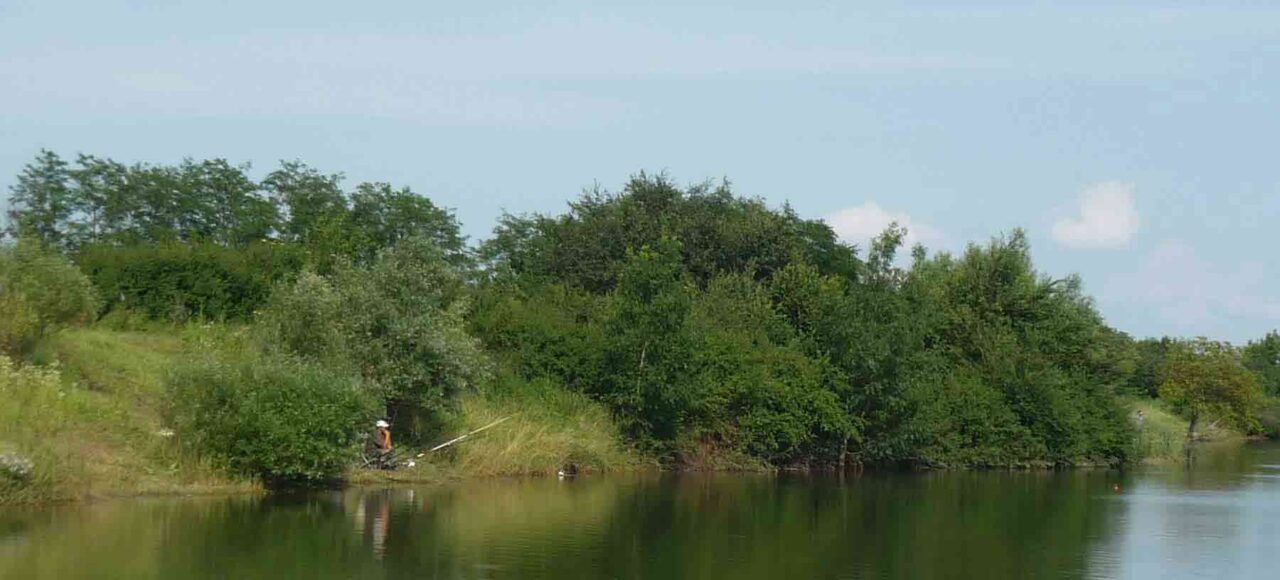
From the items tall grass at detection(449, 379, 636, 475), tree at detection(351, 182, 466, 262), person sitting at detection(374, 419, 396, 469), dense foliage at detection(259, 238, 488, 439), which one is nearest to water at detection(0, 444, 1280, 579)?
tall grass at detection(449, 379, 636, 475)

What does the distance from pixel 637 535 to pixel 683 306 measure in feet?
53.6

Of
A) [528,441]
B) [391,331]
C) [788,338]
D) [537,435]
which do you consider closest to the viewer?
[391,331]

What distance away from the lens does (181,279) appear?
3584 cm

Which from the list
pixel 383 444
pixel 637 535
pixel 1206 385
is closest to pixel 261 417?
pixel 383 444

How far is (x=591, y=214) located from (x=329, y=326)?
2624 cm

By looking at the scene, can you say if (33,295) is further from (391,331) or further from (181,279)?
(181,279)

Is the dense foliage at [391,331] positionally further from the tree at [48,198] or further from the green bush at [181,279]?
the tree at [48,198]

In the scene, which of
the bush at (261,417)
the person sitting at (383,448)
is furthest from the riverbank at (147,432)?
the bush at (261,417)

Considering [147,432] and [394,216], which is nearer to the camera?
[147,432]

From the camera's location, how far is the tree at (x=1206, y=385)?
78500 millimetres

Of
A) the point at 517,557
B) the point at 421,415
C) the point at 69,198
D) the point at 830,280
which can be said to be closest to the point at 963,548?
the point at 517,557

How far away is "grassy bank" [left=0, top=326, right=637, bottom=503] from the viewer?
76.8ft

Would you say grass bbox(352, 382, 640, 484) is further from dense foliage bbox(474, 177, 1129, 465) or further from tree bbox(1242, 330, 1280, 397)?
tree bbox(1242, 330, 1280, 397)

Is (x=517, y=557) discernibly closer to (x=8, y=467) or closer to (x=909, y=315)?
(x=8, y=467)
